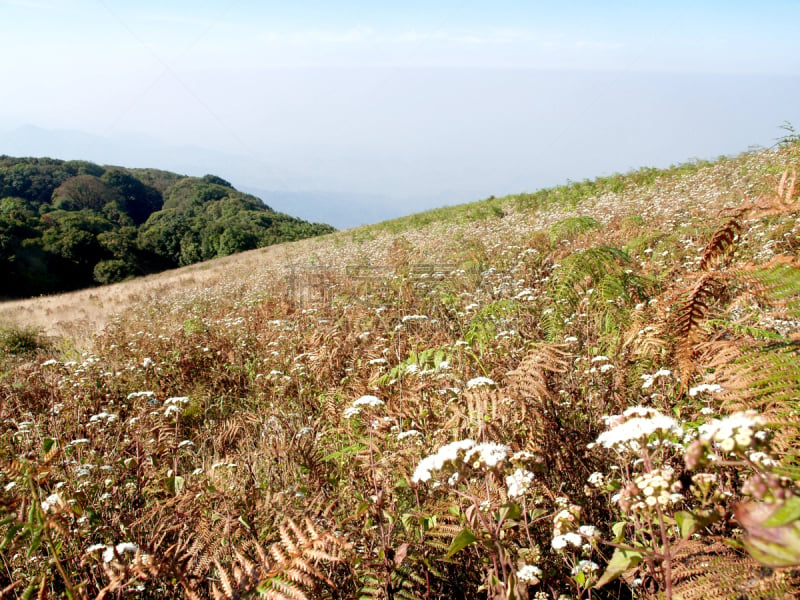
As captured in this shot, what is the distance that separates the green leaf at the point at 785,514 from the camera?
0.78m

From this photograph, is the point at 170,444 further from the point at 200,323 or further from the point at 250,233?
the point at 250,233

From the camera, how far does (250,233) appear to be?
5581cm

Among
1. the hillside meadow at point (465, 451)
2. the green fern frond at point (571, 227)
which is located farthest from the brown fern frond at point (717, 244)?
the green fern frond at point (571, 227)

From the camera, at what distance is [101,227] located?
57812mm

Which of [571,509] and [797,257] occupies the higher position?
[797,257]

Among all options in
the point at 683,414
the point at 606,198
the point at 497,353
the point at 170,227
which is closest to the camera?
the point at 683,414

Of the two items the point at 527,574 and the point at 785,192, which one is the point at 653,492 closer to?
the point at 527,574

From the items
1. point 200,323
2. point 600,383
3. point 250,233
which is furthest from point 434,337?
point 250,233

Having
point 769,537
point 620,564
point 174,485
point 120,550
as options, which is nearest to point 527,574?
point 620,564

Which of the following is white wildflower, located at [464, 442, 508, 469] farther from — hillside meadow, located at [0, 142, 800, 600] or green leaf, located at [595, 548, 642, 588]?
green leaf, located at [595, 548, 642, 588]

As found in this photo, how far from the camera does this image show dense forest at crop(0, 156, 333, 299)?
48438 millimetres

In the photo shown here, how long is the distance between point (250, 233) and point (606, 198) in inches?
1924

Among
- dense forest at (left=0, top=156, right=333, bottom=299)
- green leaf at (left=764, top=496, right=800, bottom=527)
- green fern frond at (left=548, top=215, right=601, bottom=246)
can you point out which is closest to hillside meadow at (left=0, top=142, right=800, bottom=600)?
green leaf at (left=764, top=496, right=800, bottom=527)

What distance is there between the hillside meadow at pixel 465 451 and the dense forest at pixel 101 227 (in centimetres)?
4963
